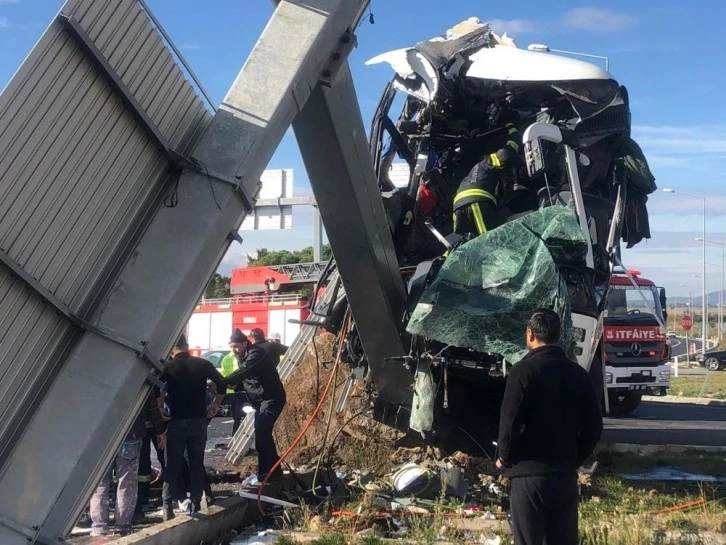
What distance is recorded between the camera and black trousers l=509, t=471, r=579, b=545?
14.9ft

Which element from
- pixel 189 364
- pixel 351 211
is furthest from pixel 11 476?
pixel 189 364

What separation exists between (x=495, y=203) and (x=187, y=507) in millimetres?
3843

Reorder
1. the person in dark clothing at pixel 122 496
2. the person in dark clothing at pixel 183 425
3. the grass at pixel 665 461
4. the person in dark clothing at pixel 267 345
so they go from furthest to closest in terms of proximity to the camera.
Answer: the grass at pixel 665 461 → the person in dark clothing at pixel 267 345 → the person in dark clothing at pixel 183 425 → the person in dark clothing at pixel 122 496

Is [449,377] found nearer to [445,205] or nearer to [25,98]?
[445,205]

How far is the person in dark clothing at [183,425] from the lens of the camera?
7250mm

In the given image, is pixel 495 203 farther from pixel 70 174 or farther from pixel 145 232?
pixel 70 174

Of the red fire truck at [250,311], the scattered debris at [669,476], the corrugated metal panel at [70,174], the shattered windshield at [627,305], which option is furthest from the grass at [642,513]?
the red fire truck at [250,311]

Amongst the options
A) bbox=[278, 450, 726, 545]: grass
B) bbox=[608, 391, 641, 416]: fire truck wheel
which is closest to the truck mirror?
bbox=[608, 391, 641, 416]: fire truck wheel

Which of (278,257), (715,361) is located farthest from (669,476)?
(278,257)

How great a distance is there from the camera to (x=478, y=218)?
775 centimetres

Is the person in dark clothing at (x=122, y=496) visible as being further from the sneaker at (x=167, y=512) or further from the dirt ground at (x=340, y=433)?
the dirt ground at (x=340, y=433)

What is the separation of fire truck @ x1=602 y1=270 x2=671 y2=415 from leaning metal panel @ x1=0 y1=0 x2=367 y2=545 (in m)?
12.6

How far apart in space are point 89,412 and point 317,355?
5907mm

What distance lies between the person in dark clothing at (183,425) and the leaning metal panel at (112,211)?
325cm
